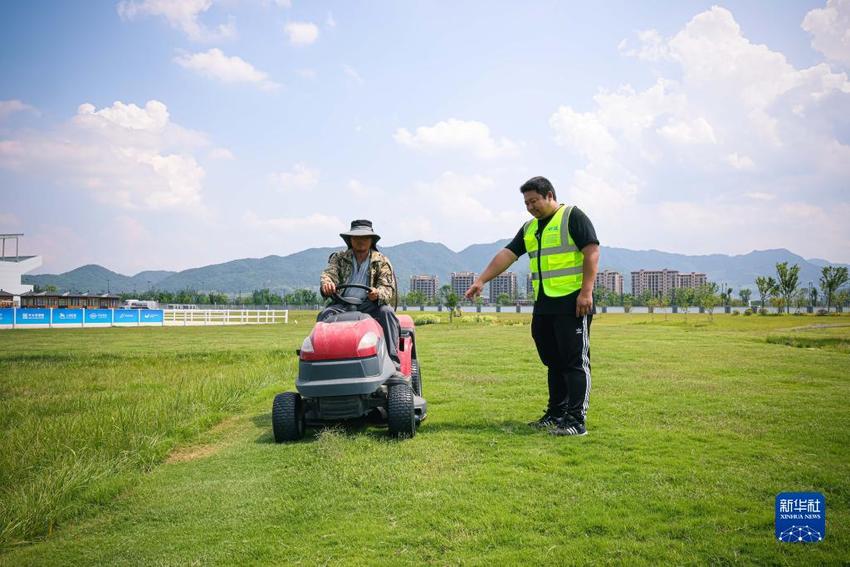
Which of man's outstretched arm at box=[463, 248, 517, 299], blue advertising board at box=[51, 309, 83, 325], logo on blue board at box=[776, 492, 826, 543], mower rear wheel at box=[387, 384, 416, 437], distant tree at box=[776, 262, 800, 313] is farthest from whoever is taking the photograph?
distant tree at box=[776, 262, 800, 313]

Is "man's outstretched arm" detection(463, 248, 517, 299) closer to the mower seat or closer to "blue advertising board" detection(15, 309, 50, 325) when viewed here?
the mower seat

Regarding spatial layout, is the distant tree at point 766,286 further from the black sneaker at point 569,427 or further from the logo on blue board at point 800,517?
the logo on blue board at point 800,517

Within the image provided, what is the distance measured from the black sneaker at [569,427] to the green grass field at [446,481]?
215 millimetres

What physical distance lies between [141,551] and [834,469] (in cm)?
482

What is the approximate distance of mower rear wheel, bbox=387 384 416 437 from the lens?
5805 mm

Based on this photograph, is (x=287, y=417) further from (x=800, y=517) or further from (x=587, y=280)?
(x=800, y=517)

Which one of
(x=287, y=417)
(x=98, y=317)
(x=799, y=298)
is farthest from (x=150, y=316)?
(x=799, y=298)

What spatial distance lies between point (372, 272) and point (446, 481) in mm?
3391

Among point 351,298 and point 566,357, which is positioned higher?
point 351,298

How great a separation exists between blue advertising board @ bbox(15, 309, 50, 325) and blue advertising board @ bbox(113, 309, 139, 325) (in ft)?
14.7

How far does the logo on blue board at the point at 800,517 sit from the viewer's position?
321 centimetres

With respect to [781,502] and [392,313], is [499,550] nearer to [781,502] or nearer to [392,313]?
[781,502]

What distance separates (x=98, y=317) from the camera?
44.3 meters

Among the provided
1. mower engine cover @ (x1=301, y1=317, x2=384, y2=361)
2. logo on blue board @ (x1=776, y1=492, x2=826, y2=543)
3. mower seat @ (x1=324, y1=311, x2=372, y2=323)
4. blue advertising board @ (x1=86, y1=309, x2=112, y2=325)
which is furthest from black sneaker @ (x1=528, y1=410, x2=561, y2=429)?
blue advertising board @ (x1=86, y1=309, x2=112, y2=325)
